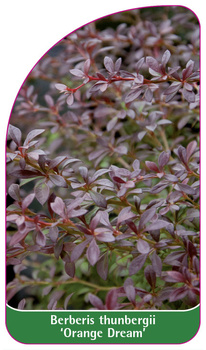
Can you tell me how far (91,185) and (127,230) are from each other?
96 millimetres

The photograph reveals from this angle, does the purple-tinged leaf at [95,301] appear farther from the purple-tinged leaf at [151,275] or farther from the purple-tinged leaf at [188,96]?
the purple-tinged leaf at [188,96]

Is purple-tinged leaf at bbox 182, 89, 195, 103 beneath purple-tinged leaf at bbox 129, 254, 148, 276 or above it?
above

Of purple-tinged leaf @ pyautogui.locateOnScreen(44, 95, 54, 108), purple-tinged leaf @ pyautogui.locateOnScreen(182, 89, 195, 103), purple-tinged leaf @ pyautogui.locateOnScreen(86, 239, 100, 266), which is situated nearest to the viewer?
purple-tinged leaf @ pyautogui.locateOnScreen(86, 239, 100, 266)

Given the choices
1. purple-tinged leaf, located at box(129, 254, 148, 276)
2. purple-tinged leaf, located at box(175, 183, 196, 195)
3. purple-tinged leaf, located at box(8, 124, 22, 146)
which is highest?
purple-tinged leaf, located at box(8, 124, 22, 146)

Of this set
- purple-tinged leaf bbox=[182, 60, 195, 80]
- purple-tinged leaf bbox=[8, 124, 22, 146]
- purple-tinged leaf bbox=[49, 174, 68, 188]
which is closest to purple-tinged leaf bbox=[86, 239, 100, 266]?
purple-tinged leaf bbox=[49, 174, 68, 188]

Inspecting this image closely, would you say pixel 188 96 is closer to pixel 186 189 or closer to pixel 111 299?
pixel 186 189

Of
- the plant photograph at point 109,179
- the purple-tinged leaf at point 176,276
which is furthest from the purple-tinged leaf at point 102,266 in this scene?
the purple-tinged leaf at point 176,276

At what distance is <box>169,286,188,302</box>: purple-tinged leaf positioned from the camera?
0.56m

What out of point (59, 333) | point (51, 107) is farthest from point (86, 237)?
point (51, 107)

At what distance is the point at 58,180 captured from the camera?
1.94 ft

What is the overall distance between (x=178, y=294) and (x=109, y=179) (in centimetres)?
38

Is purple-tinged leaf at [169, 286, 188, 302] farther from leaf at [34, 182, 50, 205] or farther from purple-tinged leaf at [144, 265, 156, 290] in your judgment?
leaf at [34, 182, 50, 205]

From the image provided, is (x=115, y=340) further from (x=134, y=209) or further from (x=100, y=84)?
(x=100, y=84)

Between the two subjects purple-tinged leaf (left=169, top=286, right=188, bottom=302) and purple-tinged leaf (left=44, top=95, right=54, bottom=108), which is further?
purple-tinged leaf (left=44, top=95, right=54, bottom=108)
